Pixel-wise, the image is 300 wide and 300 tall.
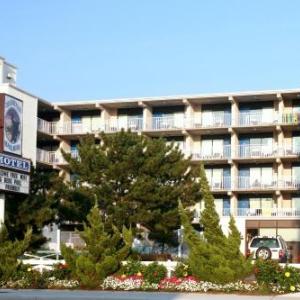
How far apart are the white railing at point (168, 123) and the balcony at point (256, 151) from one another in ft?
18.4

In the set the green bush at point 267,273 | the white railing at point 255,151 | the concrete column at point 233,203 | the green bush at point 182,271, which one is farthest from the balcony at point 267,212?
the green bush at point 267,273

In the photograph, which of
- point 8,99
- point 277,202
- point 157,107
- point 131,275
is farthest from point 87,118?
point 131,275

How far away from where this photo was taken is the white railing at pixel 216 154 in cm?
6729

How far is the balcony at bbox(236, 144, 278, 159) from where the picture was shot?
65.8m

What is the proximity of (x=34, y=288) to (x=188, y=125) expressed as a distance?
43.9 meters

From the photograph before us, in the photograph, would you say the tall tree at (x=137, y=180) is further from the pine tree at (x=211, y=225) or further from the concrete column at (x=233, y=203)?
the pine tree at (x=211, y=225)

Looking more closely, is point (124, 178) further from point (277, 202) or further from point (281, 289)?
point (281, 289)

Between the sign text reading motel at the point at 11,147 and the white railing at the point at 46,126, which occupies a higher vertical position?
the white railing at the point at 46,126

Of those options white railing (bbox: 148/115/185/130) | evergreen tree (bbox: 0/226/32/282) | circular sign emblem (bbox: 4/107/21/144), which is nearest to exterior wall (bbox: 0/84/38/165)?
white railing (bbox: 148/115/185/130)

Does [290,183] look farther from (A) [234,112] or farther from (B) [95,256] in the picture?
(B) [95,256]

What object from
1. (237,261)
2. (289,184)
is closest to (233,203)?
(289,184)

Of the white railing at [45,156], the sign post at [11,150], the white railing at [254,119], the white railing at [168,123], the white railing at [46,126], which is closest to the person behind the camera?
the sign post at [11,150]

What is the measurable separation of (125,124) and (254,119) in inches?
469

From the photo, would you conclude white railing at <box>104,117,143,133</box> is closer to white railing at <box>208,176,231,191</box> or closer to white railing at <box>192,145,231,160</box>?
white railing at <box>192,145,231,160</box>
